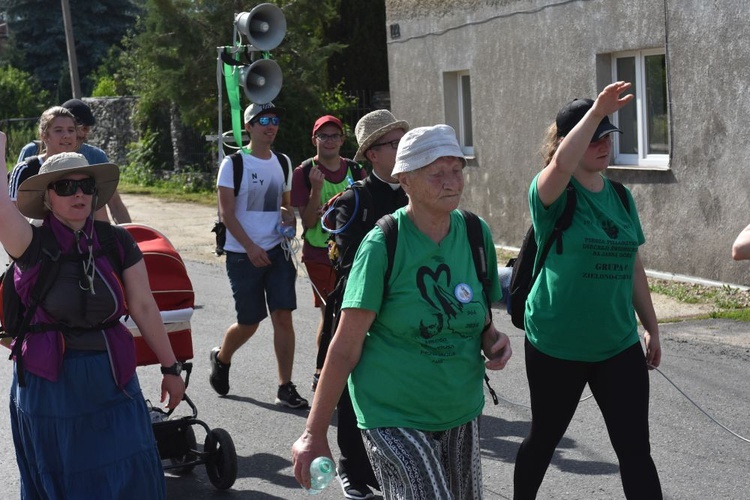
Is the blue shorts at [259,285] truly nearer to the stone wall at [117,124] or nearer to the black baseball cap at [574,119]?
the black baseball cap at [574,119]

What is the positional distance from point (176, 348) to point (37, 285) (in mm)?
1358

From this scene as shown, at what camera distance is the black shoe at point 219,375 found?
23.9 ft

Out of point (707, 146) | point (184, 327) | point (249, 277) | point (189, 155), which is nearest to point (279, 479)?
point (184, 327)

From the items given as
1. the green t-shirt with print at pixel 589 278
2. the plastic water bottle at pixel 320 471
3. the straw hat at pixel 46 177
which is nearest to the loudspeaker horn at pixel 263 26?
the straw hat at pixel 46 177

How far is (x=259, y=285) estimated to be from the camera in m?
6.97

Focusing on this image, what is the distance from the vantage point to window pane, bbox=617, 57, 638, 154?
12.0 m

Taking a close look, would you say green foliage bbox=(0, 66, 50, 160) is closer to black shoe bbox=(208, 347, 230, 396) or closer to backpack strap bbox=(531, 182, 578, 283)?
black shoe bbox=(208, 347, 230, 396)

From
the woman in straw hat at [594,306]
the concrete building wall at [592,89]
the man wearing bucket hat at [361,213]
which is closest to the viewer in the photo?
the woman in straw hat at [594,306]

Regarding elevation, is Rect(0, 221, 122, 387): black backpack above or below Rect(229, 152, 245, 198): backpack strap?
below

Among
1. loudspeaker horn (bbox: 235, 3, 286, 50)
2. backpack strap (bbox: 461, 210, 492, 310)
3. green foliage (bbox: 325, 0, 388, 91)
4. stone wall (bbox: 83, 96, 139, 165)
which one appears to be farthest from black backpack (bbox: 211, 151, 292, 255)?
stone wall (bbox: 83, 96, 139, 165)

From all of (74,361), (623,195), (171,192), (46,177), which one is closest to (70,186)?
(46,177)

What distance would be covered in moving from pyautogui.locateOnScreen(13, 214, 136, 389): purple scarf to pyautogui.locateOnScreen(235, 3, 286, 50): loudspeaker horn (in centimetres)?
758

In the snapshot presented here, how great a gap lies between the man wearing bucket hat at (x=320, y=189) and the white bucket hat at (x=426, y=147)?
3.21 meters

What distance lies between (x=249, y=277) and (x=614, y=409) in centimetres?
332
